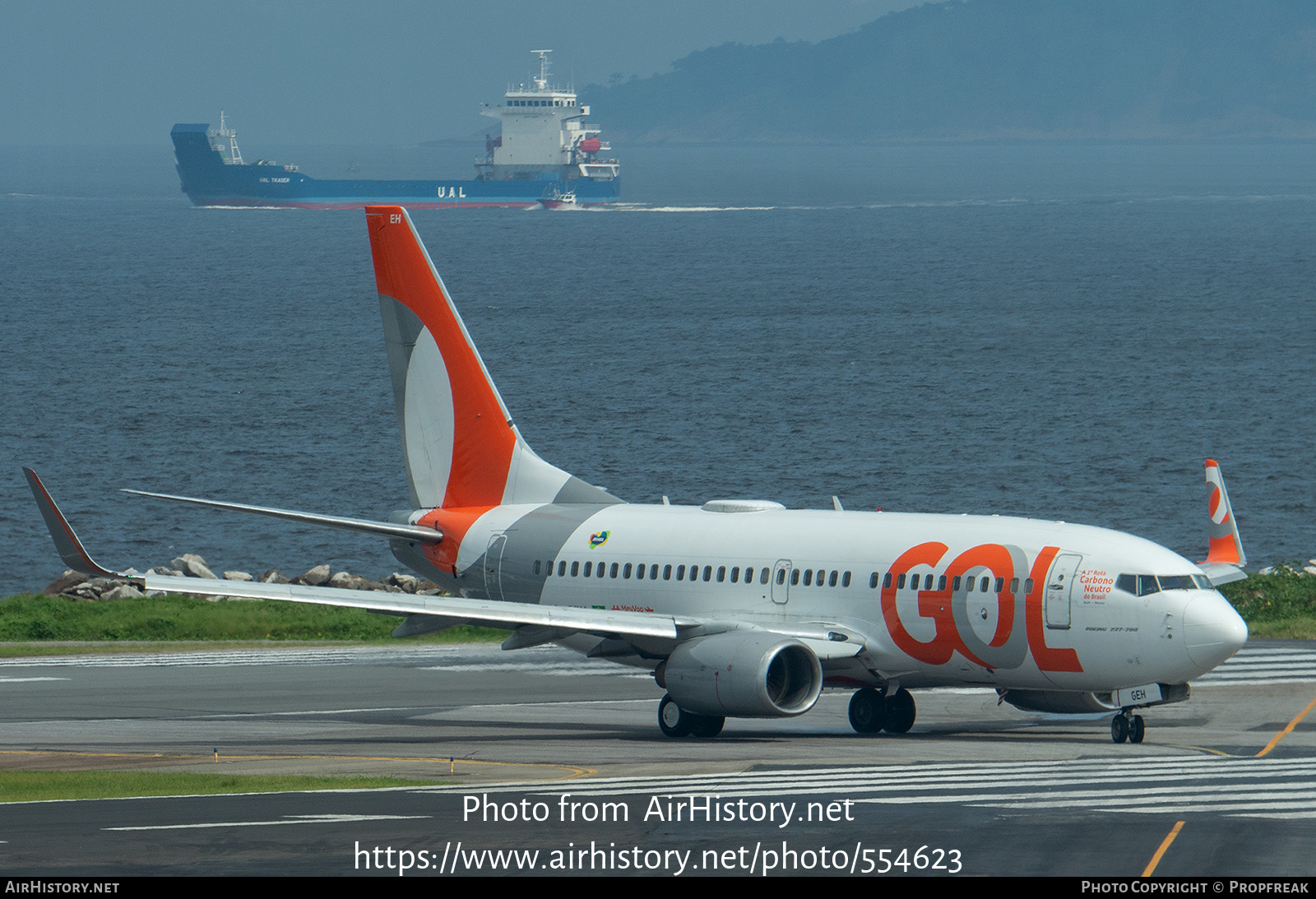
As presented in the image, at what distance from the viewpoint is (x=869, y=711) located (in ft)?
115

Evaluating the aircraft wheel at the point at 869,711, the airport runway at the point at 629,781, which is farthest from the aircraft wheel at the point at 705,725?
the aircraft wheel at the point at 869,711

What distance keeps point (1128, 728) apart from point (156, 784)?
17528 millimetres

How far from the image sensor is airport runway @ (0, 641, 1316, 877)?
→ 66.5ft

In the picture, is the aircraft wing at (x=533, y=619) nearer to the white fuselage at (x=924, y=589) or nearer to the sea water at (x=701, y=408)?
the white fuselage at (x=924, y=589)

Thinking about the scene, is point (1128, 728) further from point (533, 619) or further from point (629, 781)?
point (533, 619)

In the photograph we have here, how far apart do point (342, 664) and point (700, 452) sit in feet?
194

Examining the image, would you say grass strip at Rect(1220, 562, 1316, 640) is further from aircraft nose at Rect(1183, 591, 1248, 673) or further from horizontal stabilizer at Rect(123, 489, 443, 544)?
horizontal stabilizer at Rect(123, 489, 443, 544)

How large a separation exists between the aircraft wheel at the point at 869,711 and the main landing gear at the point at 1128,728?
4.85 m

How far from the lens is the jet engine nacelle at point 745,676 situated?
3225cm

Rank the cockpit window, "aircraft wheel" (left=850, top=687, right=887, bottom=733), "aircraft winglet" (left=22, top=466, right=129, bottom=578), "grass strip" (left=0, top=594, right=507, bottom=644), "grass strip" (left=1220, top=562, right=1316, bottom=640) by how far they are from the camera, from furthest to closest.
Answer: "grass strip" (left=0, top=594, right=507, bottom=644) → "grass strip" (left=1220, top=562, right=1316, bottom=640) → "aircraft wheel" (left=850, top=687, right=887, bottom=733) → the cockpit window → "aircraft winglet" (left=22, top=466, right=129, bottom=578)

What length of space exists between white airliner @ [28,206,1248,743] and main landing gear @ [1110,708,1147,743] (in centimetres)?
3

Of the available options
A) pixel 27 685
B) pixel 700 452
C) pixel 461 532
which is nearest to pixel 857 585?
pixel 461 532

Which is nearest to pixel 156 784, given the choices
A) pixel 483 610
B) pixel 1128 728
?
pixel 483 610

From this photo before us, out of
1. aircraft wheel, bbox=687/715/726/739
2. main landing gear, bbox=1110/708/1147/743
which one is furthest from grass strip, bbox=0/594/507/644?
main landing gear, bbox=1110/708/1147/743
